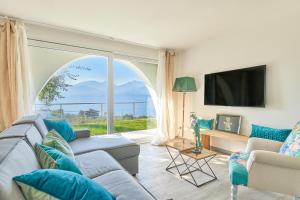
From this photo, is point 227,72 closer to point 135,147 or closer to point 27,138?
point 135,147

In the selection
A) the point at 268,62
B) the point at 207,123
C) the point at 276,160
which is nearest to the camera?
the point at 276,160

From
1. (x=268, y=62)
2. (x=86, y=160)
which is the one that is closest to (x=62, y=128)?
(x=86, y=160)

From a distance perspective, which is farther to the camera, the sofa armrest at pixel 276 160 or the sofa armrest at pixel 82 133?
the sofa armrest at pixel 82 133

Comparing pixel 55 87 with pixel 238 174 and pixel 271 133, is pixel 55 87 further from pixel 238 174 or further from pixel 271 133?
pixel 271 133

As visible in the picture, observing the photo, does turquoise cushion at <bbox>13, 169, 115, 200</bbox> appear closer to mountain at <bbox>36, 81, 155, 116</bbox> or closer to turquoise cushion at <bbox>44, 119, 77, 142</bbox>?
turquoise cushion at <bbox>44, 119, 77, 142</bbox>

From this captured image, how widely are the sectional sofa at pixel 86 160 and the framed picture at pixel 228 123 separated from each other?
189 cm

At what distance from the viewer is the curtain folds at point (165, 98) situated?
171 inches

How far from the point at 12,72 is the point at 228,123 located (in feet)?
12.3

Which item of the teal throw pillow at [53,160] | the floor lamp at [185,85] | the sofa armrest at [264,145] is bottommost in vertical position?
the sofa armrest at [264,145]

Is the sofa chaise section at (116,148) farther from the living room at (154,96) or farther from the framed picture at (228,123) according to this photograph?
the framed picture at (228,123)

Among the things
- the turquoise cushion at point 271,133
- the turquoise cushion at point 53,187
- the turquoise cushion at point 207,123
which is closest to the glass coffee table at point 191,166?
the turquoise cushion at point 271,133

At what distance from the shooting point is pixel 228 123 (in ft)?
11.4

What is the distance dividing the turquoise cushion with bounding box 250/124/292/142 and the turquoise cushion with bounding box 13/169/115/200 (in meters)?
2.57

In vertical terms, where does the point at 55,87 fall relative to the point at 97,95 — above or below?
above
